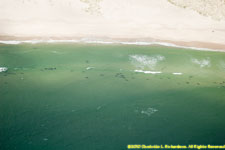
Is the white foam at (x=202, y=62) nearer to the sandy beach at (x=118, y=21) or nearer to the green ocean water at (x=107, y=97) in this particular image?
the green ocean water at (x=107, y=97)

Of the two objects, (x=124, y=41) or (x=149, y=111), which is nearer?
(x=149, y=111)

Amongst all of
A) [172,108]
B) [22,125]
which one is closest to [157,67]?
[172,108]

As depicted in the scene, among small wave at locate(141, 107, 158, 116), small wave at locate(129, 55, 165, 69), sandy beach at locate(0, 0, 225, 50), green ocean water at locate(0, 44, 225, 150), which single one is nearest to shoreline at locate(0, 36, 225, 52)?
sandy beach at locate(0, 0, 225, 50)

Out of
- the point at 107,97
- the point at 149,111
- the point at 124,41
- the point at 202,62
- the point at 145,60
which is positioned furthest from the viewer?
the point at 124,41

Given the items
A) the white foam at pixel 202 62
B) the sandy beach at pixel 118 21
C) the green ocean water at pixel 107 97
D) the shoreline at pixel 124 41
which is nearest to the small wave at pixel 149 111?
the green ocean water at pixel 107 97

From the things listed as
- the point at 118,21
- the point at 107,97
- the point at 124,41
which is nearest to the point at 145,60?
the point at 124,41

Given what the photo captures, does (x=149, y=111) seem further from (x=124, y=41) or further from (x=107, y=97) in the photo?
(x=124, y=41)
